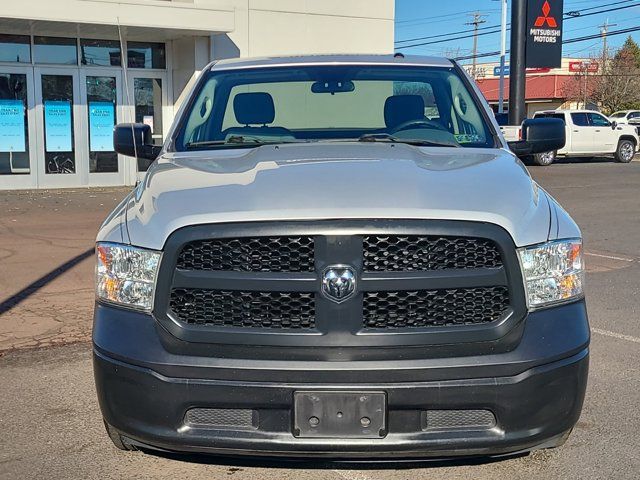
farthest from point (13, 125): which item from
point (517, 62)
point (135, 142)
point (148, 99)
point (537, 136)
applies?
point (537, 136)

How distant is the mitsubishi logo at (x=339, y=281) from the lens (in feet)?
9.74

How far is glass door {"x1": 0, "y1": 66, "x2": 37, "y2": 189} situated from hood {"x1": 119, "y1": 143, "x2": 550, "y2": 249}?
13.9 metres

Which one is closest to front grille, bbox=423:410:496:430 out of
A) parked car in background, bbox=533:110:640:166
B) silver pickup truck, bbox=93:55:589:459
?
silver pickup truck, bbox=93:55:589:459

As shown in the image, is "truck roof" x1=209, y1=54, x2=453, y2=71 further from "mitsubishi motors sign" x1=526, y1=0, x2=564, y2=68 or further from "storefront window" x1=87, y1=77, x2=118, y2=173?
"storefront window" x1=87, y1=77, x2=118, y2=173

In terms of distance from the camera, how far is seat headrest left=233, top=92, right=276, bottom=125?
4.78 metres

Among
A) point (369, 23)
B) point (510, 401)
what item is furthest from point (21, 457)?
point (369, 23)

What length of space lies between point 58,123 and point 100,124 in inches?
35.1

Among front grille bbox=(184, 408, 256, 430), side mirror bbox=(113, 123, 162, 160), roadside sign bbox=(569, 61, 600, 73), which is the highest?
roadside sign bbox=(569, 61, 600, 73)

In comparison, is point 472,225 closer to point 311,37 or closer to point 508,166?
point 508,166

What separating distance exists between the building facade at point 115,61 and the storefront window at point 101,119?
21 mm

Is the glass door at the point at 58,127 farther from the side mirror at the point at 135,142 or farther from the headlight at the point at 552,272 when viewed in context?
the headlight at the point at 552,272

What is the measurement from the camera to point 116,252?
3.23m

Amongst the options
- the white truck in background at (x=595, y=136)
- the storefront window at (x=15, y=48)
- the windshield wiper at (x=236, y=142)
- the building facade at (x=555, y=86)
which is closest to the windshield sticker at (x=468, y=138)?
the windshield wiper at (x=236, y=142)

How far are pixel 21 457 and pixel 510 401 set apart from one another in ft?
8.11
